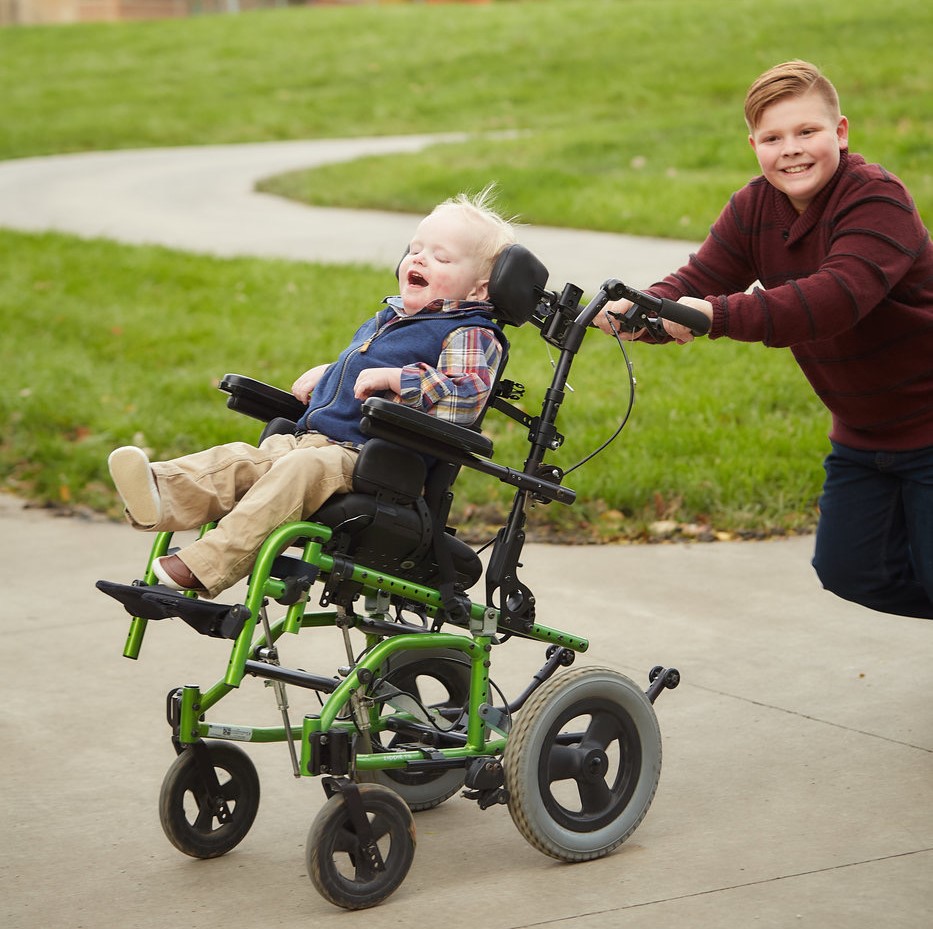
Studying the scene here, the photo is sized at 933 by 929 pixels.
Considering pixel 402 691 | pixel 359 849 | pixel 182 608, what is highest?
pixel 182 608

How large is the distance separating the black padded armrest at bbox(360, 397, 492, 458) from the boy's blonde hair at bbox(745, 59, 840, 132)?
1.14 m

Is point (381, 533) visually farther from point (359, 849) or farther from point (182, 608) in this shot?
point (359, 849)

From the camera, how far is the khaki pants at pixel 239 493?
307 cm

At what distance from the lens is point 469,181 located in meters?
11.9

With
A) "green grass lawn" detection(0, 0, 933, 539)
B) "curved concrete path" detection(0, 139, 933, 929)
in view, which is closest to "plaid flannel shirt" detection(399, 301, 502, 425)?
"curved concrete path" detection(0, 139, 933, 929)

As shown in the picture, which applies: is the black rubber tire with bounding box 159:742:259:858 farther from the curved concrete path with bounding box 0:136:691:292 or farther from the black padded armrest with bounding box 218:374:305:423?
the curved concrete path with bounding box 0:136:691:292

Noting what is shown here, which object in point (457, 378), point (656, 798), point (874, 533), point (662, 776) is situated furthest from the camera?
point (874, 533)

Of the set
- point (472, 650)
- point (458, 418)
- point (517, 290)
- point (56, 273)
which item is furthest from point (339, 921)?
point (56, 273)

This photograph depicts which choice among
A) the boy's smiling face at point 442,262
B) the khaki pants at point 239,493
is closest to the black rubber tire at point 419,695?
the khaki pants at point 239,493

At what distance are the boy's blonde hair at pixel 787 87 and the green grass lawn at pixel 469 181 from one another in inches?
101

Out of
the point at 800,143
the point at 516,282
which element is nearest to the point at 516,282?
the point at 516,282

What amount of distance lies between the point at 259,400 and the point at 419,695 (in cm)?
85

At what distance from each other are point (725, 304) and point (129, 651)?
5.08 ft

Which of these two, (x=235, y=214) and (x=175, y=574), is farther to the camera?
(x=235, y=214)
